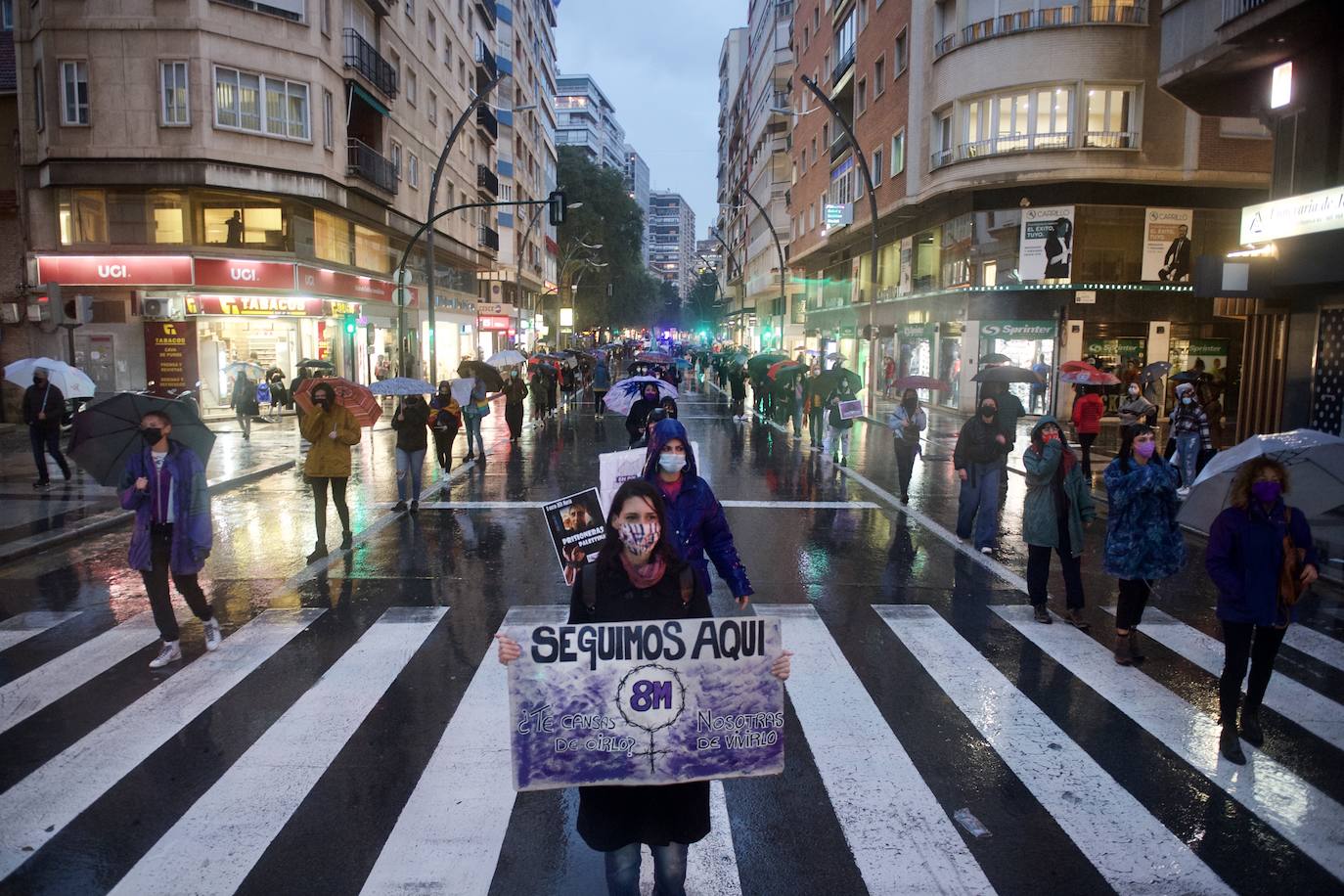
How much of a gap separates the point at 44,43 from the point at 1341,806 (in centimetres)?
3132

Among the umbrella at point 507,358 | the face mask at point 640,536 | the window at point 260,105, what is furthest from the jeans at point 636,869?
the window at point 260,105

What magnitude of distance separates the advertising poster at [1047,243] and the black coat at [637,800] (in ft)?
91.9

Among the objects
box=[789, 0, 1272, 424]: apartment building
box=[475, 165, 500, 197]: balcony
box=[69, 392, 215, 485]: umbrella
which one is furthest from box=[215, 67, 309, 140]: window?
box=[475, 165, 500, 197]: balcony

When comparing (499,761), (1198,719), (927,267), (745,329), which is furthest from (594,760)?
(745,329)

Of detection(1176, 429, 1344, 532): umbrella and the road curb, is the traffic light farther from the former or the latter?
detection(1176, 429, 1344, 532): umbrella

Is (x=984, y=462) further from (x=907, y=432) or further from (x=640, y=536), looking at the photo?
(x=640, y=536)

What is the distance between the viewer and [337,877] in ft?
13.8

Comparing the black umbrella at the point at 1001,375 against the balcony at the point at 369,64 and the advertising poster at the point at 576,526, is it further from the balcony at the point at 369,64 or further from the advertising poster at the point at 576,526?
the balcony at the point at 369,64

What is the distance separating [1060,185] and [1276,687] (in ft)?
81.2

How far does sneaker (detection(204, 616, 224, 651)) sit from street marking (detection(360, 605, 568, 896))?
2.37 m

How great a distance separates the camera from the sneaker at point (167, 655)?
696cm

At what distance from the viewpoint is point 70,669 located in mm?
6949

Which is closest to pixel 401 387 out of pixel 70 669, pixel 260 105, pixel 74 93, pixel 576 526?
pixel 70 669

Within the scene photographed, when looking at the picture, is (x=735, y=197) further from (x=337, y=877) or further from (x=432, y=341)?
(x=337, y=877)
